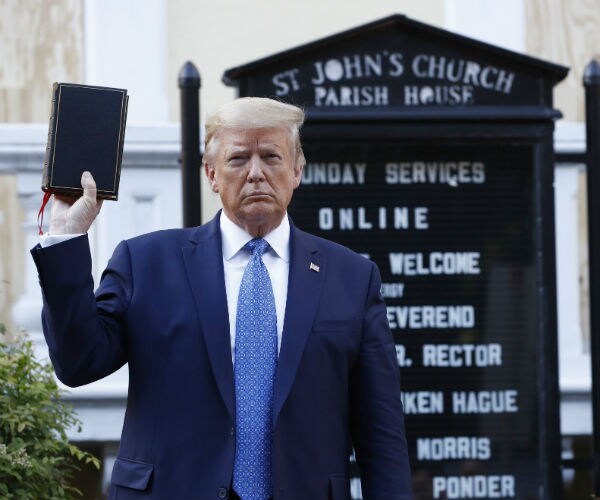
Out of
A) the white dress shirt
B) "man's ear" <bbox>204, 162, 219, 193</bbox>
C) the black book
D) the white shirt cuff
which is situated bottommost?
the white dress shirt

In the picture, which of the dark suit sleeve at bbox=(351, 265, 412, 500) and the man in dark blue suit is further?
the dark suit sleeve at bbox=(351, 265, 412, 500)

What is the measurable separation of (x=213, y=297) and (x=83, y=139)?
0.43 m

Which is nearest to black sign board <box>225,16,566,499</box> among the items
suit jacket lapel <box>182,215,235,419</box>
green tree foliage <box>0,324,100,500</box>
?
green tree foliage <box>0,324,100,500</box>

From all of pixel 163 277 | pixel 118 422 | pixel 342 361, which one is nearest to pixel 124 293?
pixel 163 277

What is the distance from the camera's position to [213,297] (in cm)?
289

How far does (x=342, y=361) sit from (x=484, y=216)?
1995mm

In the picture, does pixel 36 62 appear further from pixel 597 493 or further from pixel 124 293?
pixel 124 293

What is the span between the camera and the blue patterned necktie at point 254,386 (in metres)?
2.81

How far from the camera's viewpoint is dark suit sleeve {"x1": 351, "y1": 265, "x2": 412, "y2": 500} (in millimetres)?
2988

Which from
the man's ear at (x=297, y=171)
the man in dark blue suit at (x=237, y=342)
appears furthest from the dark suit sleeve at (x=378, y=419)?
the man's ear at (x=297, y=171)

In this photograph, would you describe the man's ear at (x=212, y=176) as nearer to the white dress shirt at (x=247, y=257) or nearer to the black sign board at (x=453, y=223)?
the white dress shirt at (x=247, y=257)

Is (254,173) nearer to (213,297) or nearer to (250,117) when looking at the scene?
(250,117)

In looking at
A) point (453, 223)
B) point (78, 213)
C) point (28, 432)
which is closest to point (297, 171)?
point (78, 213)

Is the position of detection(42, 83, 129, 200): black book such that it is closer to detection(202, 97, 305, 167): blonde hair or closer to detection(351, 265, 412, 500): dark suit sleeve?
detection(202, 97, 305, 167): blonde hair
